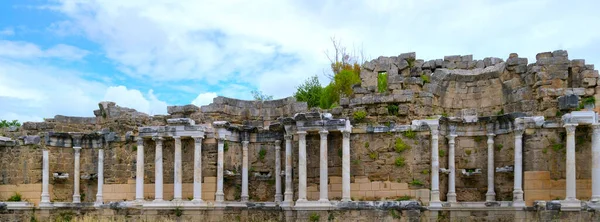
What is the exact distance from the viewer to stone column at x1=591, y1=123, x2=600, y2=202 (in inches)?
812

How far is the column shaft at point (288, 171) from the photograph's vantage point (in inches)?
954

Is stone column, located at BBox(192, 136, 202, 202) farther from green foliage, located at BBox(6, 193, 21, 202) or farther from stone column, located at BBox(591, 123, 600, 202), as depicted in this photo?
stone column, located at BBox(591, 123, 600, 202)

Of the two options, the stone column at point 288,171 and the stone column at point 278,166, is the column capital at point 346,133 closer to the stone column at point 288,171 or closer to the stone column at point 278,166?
the stone column at point 288,171

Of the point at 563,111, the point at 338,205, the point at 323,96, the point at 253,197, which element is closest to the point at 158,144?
the point at 253,197

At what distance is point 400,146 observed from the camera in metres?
22.9

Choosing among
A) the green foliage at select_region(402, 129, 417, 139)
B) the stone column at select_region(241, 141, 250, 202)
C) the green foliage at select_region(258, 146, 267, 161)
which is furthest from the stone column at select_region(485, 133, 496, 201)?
the stone column at select_region(241, 141, 250, 202)

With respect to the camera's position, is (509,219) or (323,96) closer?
(509,219)

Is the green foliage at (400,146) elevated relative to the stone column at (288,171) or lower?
elevated

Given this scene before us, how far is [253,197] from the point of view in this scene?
2591cm

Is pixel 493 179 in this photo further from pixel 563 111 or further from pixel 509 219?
pixel 563 111

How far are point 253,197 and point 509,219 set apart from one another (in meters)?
9.32

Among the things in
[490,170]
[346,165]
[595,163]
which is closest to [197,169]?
[346,165]

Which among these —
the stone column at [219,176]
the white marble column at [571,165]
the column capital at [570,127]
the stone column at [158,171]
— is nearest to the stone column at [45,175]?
the stone column at [158,171]

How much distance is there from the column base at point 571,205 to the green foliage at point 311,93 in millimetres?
17303
